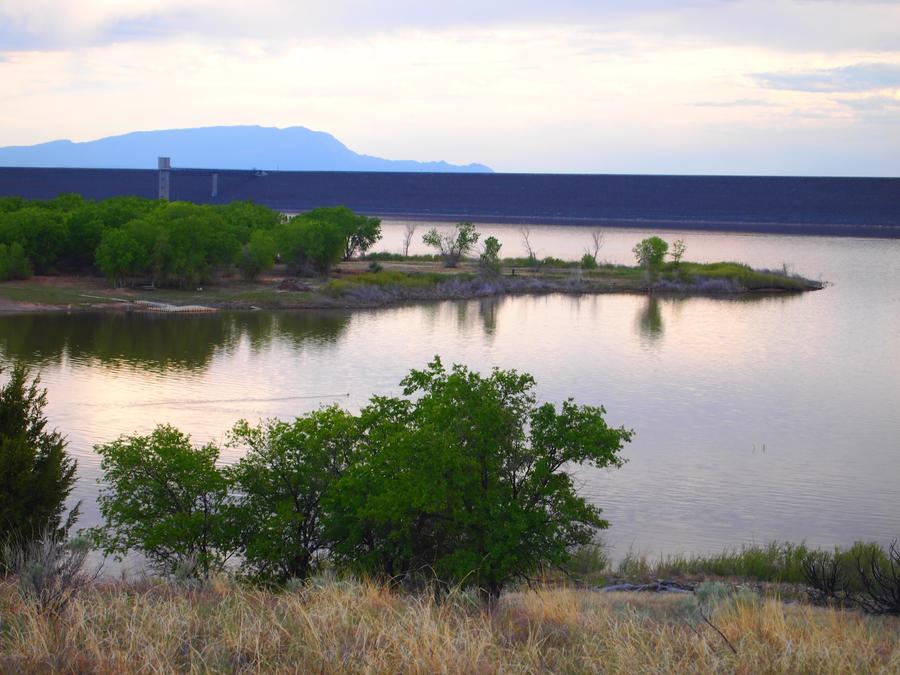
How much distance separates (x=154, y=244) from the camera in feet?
115

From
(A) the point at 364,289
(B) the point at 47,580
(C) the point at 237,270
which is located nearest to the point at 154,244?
(C) the point at 237,270

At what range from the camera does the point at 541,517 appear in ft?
27.9

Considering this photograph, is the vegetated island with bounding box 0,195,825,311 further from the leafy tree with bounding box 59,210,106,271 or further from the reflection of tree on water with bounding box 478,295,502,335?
the reflection of tree on water with bounding box 478,295,502,335

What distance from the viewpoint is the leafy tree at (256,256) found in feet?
121

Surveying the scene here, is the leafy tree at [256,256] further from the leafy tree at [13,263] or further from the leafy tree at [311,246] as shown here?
the leafy tree at [13,263]

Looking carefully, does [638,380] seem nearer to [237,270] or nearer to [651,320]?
[651,320]

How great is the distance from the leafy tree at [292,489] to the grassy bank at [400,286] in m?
23.9

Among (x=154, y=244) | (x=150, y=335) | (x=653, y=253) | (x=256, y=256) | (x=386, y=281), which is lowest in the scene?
(x=150, y=335)

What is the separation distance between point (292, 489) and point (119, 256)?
2704 cm

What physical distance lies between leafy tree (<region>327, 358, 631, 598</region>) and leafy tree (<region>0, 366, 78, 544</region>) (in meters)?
2.28

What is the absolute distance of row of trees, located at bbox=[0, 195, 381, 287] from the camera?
3469 centimetres

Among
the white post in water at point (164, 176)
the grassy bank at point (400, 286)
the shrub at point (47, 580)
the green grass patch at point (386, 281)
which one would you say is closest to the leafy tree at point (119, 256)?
the grassy bank at point (400, 286)

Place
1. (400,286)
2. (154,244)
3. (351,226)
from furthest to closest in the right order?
(351,226), (400,286), (154,244)

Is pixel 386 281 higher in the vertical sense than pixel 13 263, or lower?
lower
